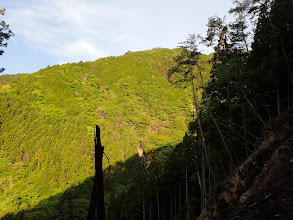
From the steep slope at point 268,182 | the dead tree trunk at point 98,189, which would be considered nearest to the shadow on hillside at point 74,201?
the steep slope at point 268,182

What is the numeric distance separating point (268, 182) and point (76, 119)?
4065 centimetres

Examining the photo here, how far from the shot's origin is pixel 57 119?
41.2 m

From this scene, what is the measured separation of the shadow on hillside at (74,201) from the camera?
24.8 m

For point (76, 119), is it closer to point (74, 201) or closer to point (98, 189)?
point (74, 201)

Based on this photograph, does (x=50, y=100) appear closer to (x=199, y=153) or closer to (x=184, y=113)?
(x=184, y=113)

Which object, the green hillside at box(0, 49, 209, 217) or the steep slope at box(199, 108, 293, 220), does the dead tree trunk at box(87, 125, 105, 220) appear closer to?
the steep slope at box(199, 108, 293, 220)

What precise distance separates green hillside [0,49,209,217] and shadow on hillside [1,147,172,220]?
1187 millimetres

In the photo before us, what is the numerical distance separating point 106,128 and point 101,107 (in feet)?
26.3

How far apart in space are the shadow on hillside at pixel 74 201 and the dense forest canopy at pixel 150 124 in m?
0.19

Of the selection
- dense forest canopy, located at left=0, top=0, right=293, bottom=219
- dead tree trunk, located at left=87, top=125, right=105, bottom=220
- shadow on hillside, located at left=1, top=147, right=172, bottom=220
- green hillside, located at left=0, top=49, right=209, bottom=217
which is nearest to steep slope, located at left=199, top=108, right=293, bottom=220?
dense forest canopy, located at left=0, top=0, right=293, bottom=219

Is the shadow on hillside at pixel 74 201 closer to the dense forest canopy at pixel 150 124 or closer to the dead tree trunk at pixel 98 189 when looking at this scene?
the dense forest canopy at pixel 150 124

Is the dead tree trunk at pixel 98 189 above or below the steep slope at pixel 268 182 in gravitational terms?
above

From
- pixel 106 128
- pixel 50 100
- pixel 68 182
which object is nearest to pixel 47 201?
pixel 68 182

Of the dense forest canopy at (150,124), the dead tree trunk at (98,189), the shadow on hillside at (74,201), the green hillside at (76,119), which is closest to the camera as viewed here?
the dead tree trunk at (98,189)
